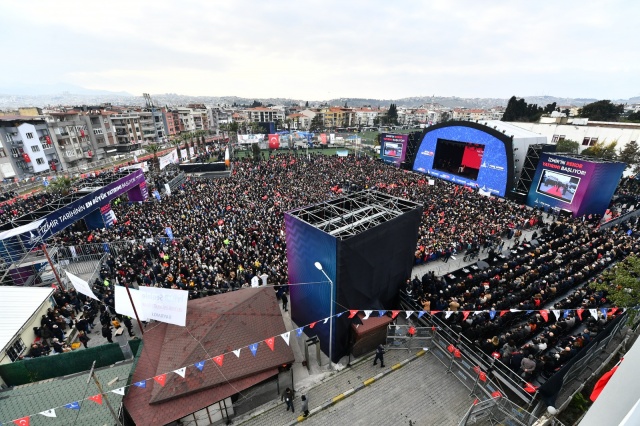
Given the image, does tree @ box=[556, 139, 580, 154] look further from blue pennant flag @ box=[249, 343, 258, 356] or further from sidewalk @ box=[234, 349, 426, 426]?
blue pennant flag @ box=[249, 343, 258, 356]

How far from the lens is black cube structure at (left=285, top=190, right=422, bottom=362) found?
33.3ft

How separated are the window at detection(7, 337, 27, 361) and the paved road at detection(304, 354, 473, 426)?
11.8 meters

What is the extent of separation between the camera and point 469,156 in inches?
1422

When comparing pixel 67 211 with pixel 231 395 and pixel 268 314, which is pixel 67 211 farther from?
pixel 231 395

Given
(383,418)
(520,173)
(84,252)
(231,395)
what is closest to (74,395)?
(231,395)

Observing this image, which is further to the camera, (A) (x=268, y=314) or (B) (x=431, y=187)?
(B) (x=431, y=187)

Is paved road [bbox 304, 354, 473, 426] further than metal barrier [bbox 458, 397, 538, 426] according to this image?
Yes

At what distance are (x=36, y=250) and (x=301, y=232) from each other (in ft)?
56.3

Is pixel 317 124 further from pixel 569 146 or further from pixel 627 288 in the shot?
pixel 627 288

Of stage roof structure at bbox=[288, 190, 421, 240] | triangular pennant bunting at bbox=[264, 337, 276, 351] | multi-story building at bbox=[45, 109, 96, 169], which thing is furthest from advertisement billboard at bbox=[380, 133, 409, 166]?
multi-story building at bbox=[45, 109, 96, 169]

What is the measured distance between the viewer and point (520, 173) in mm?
30328

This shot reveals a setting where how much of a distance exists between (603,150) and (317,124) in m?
81.7

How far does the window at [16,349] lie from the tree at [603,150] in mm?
59167

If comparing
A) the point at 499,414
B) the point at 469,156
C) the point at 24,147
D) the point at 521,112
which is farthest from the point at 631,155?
the point at 24,147
